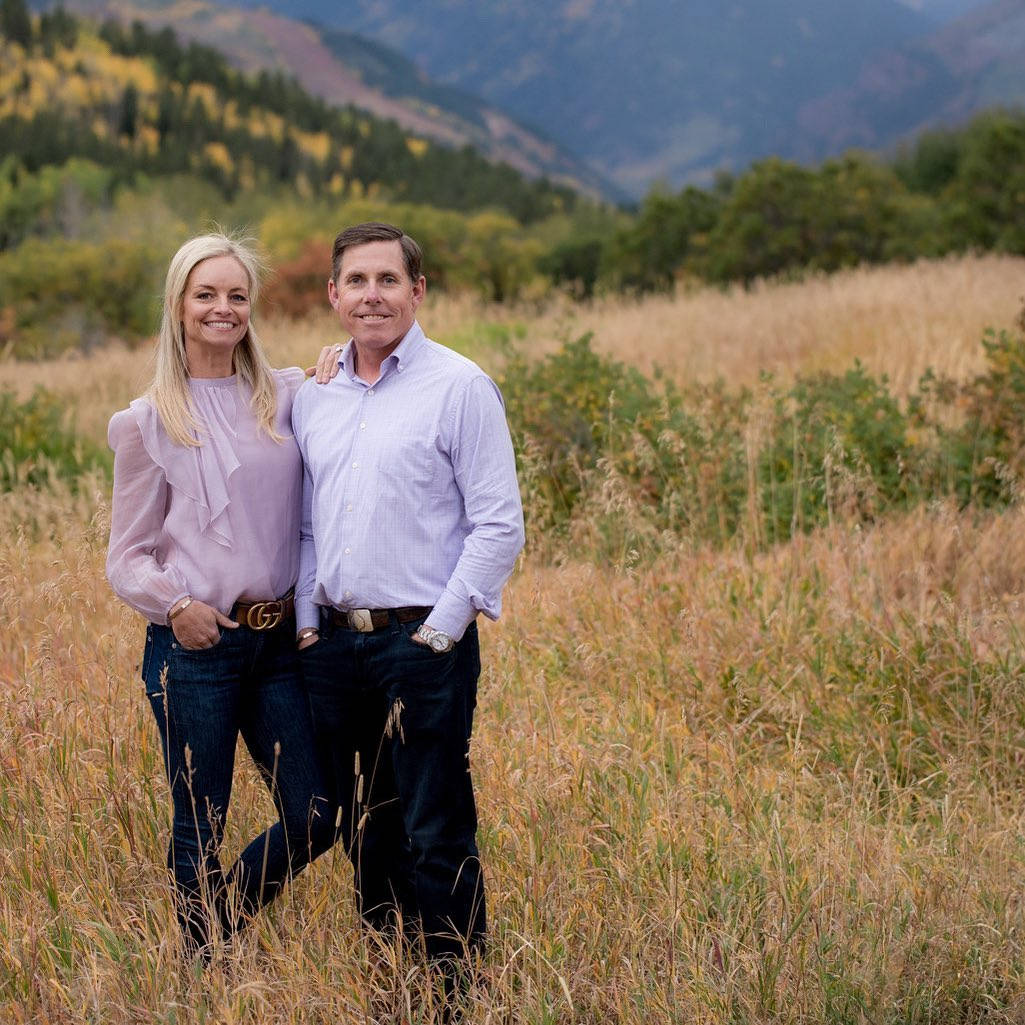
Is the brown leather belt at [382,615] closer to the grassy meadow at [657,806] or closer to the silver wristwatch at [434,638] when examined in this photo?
the silver wristwatch at [434,638]

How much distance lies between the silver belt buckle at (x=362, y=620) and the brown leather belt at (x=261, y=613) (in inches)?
8.2

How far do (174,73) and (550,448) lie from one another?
3442 inches

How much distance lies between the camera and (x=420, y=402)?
2.64 meters

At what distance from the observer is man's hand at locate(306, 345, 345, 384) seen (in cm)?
282

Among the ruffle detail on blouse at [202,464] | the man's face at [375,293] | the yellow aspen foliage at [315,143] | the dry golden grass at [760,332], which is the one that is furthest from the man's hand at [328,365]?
the yellow aspen foliage at [315,143]

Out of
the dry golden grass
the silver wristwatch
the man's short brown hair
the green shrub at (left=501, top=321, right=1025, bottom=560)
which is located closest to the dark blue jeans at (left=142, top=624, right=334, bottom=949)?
the silver wristwatch

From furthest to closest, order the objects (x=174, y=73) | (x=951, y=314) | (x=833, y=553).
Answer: (x=174, y=73) < (x=951, y=314) < (x=833, y=553)

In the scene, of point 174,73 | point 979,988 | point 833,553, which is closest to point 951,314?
point 833,553

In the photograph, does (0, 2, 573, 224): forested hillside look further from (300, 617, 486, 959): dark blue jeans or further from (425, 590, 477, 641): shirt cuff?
(425, 590, 477, 641): shirt cuff

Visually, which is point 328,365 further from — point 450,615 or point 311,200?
point 311,200

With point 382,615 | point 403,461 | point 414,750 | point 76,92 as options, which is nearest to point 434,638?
point 382,615

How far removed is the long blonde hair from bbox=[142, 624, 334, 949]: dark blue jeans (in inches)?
20.1

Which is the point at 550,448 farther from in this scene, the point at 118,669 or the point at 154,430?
the point at 154,430

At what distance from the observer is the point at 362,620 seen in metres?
2.63
